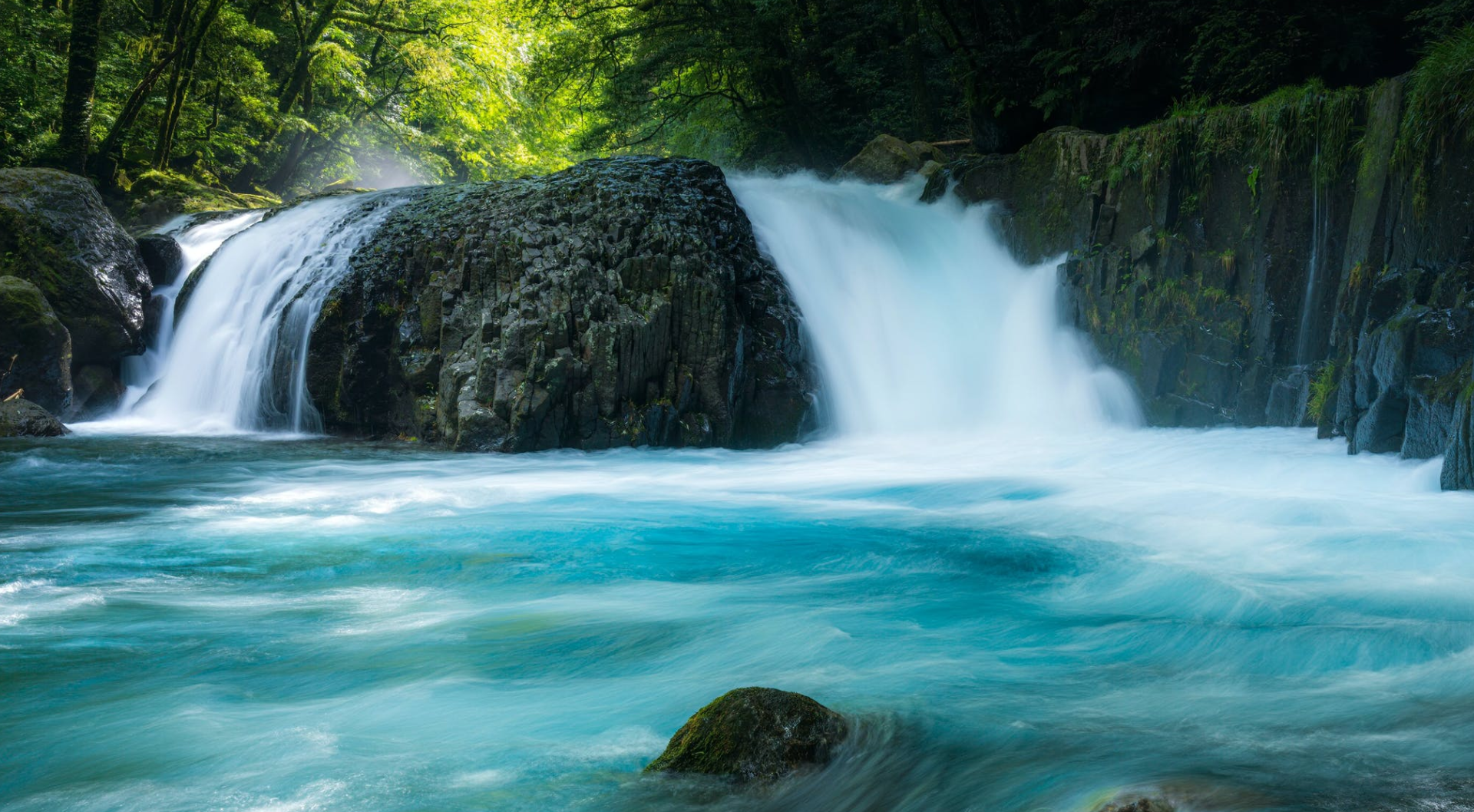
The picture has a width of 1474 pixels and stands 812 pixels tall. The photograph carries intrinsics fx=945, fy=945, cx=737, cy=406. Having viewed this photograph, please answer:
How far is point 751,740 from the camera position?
2578 millimetres

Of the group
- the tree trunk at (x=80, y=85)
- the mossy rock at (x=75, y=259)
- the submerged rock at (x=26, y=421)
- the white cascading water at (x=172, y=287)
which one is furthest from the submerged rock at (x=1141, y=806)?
the tree trunk at (x=80, y=85)

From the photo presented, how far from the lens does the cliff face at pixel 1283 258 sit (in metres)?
7.61

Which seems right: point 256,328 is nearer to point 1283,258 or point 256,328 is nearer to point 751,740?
point 751,740

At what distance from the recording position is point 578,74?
788 inches

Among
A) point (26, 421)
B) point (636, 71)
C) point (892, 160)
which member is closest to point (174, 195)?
point (636, 71)

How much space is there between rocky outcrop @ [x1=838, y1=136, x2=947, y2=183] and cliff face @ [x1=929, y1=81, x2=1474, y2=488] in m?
2.78

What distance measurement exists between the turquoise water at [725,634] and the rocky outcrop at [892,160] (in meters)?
8.41

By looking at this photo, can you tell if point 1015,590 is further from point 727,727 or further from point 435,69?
point 435,69

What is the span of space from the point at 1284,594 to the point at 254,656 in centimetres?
486

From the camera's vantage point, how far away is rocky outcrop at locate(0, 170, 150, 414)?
12.1 m

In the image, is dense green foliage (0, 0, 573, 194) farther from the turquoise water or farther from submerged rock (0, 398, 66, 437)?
the turquoise water

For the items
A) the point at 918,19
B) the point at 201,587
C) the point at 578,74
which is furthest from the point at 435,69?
the point at 201,587

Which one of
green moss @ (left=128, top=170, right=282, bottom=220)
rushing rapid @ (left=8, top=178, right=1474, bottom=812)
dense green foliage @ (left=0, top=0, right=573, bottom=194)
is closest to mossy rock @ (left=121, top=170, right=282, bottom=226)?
green moss @ (left=128, top=170, right=282, bottom=220)

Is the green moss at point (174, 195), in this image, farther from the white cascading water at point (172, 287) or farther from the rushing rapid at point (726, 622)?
the rushing rapid at point (726, 622)
